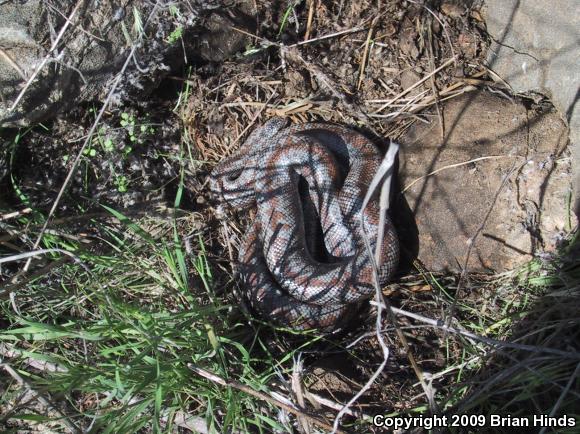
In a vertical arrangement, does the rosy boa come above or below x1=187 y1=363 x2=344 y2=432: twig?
above

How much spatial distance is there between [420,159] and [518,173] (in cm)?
77

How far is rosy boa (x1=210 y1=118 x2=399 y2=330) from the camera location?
167 inches

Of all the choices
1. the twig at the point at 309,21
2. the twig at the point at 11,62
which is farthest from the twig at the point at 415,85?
the twig at the point at 11,62

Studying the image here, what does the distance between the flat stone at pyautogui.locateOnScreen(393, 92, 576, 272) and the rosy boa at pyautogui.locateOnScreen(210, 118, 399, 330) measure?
12.4 inches

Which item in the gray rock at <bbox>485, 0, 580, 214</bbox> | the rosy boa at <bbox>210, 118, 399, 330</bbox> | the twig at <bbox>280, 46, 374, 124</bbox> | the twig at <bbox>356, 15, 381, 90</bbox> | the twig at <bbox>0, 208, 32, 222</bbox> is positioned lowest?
the twig at <bbox>0, 208, 32, 222</bbox>

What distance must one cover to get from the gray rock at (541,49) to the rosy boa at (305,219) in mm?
1253

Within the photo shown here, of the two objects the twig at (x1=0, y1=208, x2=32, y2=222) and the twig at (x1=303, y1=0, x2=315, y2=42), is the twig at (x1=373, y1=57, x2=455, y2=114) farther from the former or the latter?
the twig at (x1=0, y1=208, x2=32, y2=222)

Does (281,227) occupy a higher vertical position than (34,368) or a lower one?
higher

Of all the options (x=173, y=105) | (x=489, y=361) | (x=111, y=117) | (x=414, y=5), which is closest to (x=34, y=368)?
(x=111, y=117)

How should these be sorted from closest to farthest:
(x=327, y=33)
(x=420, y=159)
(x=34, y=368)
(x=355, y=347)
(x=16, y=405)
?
1. (x=16, y=405)
2. (x=34, y=368)
3. (x=355, y=347)
4. (x=420, y=159)
5. (x=327, y=33)

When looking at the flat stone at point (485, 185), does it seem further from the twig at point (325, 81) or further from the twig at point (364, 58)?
the twig at point (364, 58)

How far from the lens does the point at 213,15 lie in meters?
4.70

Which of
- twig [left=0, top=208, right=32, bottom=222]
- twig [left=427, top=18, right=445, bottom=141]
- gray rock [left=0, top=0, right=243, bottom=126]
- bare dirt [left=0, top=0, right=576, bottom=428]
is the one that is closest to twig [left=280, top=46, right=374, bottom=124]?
bare dirt [left=0, top=0, right=576, bottom=428]

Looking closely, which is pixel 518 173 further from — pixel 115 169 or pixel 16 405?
pixel 16 405
